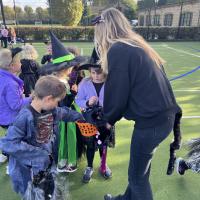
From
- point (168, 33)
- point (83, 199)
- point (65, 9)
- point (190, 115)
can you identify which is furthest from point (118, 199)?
point (65, 9)

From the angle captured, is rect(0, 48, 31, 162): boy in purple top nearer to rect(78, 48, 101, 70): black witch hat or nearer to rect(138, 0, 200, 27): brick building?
rect(78, 48, 101, 70): black witch hat

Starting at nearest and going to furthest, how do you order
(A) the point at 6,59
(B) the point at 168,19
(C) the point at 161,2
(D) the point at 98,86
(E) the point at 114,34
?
1. (E) the point at 114,34
2. (A) the point at 6,59
3. (D) the point at 98,86
4. (B) the point at 168,19
5. (C) the point at 161,2

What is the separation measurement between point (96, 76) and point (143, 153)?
121cm

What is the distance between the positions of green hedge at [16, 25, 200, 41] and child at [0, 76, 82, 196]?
841 inches

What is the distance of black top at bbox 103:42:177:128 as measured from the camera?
191 centimetres

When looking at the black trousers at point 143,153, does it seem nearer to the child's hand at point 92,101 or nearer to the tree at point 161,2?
the child's hand at point 92,101

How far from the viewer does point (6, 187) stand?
125 inches

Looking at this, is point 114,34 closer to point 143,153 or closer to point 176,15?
point 143,153

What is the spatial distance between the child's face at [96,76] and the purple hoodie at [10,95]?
79 centimetres

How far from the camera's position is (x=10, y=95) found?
114 inches

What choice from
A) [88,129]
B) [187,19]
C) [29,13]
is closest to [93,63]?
[88,129]

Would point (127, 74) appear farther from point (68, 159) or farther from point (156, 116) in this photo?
point (68, 159)

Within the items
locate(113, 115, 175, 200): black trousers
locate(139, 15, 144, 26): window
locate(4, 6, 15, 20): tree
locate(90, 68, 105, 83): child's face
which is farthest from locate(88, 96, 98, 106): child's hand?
locate(4, 6, 15, 20): tree

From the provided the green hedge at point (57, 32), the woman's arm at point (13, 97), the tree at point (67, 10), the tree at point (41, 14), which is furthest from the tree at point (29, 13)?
the woman's arm at point (13, 97)
